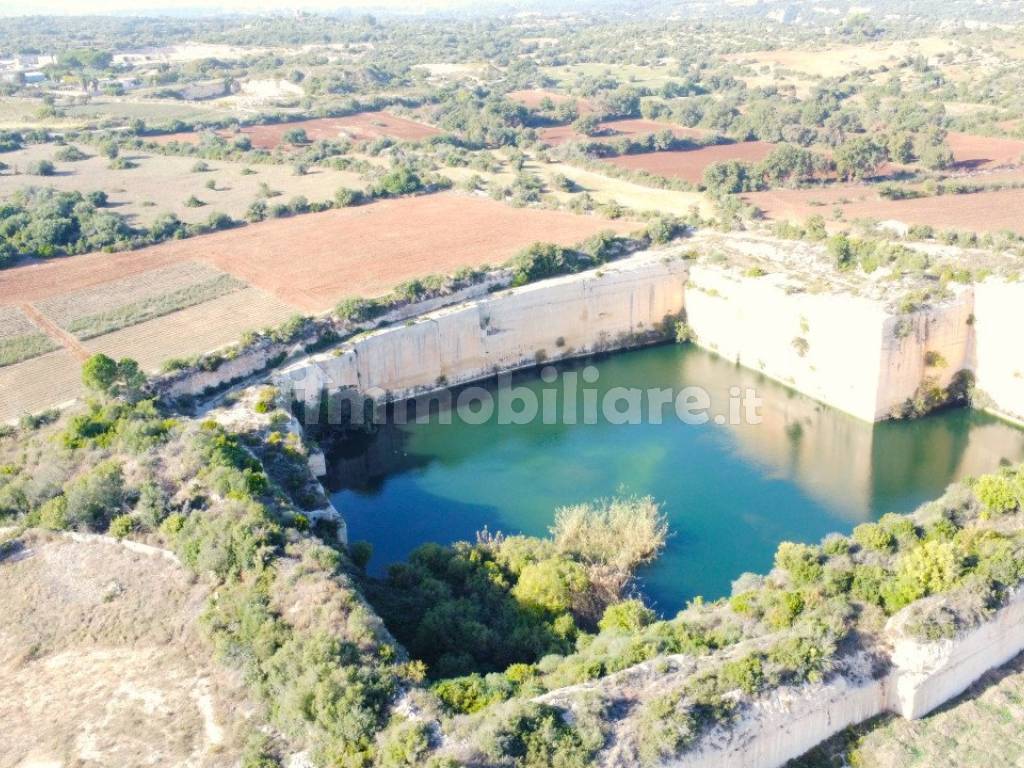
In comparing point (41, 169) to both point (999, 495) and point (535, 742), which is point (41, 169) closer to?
point (535, 742)

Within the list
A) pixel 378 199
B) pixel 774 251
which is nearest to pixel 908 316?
pixel 774 251

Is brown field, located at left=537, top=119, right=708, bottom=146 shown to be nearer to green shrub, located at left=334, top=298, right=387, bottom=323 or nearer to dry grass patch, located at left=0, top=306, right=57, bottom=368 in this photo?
green shrub, located at left=334, top=298, right=387, bottom=323

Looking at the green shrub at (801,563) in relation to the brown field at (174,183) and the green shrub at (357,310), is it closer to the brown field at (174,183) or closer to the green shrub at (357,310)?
the green shrub at (357,310)

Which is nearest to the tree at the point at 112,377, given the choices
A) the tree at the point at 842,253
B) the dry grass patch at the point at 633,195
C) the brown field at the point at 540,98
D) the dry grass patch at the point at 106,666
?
the dry grass patch at the point at 106,666

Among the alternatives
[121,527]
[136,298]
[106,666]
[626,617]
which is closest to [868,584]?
[626,617]

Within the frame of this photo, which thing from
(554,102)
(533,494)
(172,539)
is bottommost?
(533,494)

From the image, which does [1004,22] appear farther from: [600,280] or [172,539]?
[172,539]

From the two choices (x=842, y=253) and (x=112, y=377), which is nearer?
(x=112, y=377)
